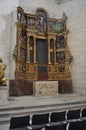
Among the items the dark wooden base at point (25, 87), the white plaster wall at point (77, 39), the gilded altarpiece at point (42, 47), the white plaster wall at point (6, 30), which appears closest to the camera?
the white plaster wall at point (6, 30)

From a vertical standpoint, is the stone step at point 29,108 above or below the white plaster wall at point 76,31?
below

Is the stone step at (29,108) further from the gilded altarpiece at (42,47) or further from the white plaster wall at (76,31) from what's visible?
the gilded altarpiece at (42,47)

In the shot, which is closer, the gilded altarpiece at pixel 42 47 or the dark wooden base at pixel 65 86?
the gilded altarpiece at pixel 42 47

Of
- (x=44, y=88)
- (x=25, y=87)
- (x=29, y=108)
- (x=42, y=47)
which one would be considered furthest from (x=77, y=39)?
(x=29, y=108)

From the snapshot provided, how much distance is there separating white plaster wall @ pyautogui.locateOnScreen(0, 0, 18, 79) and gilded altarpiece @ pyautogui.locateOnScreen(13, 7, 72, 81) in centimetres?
55

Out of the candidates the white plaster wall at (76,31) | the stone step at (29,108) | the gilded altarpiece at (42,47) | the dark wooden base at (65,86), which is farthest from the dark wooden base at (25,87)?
the stone step at (29,108)

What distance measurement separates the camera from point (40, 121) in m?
3.56

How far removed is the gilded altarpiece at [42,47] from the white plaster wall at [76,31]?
1.08 ft

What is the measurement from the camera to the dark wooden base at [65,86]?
10.7 m

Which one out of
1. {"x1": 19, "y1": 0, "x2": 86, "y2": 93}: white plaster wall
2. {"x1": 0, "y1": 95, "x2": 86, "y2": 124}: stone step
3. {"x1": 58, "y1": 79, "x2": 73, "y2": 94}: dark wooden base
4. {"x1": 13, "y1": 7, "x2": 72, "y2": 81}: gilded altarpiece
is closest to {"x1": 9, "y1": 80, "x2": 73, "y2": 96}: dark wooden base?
{"x1": 58, "y1": 79, "x2": 73, "y2": 94}: dark wooden base

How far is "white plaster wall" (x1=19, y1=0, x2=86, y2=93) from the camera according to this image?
1093 cm

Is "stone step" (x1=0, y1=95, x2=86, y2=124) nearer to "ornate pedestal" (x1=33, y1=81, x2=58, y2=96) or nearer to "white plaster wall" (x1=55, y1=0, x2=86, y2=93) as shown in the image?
"ornate pedestal" (x1=33, y1=81, x2=58, y2=96)

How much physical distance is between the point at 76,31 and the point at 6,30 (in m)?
4.23

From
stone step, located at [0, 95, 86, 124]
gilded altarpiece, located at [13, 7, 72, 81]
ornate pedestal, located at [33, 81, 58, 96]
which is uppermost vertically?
gilded altarpiece, located at [13, 7, 72, 81]
